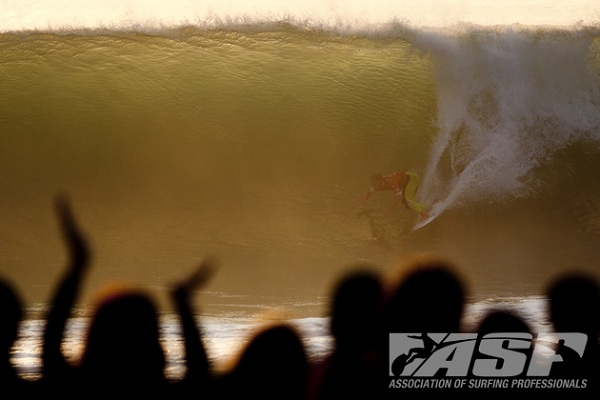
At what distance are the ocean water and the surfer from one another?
0.07 m

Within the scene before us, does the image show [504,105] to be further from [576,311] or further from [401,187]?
[576,311]

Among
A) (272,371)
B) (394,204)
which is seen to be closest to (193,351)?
(272,371)

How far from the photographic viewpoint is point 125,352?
1.49 m

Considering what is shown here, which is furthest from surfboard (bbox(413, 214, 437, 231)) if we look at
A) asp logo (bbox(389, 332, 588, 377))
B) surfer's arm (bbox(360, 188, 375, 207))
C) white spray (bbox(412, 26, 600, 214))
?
asp logo (bbox(389, 332, 588, 377))

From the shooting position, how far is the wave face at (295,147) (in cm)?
445

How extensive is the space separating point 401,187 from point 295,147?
0.99 meters

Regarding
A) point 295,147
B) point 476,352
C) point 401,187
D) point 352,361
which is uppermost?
point 352,361

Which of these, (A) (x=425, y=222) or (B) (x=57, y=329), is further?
(A) (x=425, y=222)

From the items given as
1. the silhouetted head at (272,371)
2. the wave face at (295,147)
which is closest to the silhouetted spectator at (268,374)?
the silhouetted head at (272,371)

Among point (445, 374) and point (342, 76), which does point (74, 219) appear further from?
point (445, 374)

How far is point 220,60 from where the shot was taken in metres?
5.29

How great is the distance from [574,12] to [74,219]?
4.96 meters

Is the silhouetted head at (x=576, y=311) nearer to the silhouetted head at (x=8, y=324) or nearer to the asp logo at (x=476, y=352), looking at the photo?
the asp logo at (x=476, y=352)

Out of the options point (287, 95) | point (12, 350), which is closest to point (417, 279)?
point (12, 350)
